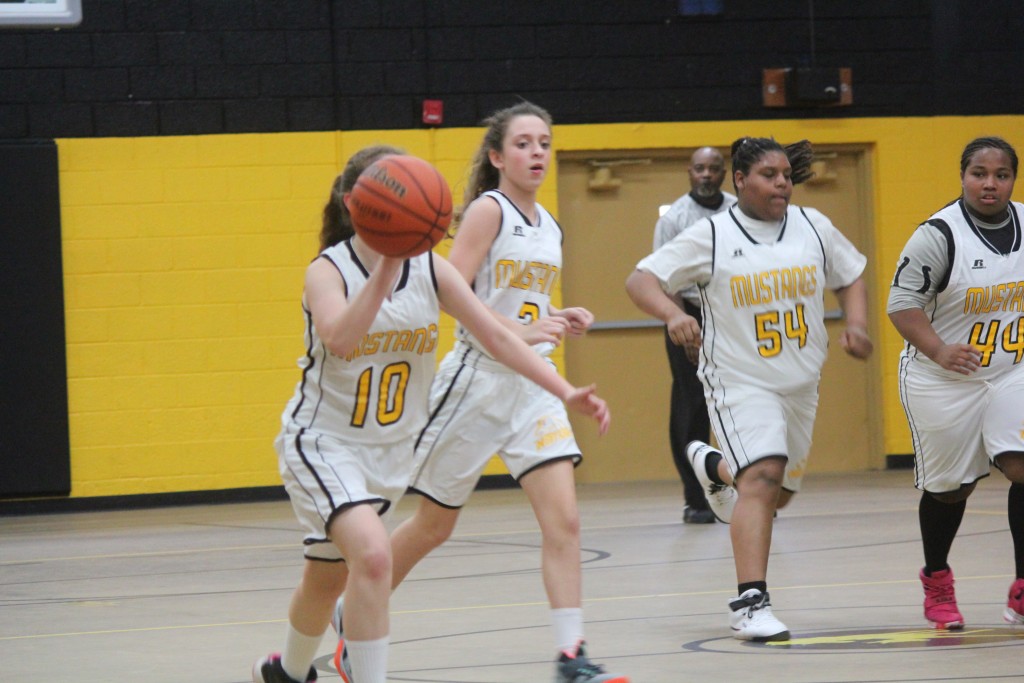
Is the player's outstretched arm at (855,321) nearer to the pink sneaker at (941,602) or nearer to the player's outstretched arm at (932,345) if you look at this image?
the player's outstretched arm at (932,345)

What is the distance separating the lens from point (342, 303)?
351 centimetres

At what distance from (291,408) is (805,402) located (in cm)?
203

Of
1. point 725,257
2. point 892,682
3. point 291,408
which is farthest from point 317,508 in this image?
point 725,257

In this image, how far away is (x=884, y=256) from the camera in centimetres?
1116

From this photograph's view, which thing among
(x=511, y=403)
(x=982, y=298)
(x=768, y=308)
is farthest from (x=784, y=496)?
(x=511, y=403)

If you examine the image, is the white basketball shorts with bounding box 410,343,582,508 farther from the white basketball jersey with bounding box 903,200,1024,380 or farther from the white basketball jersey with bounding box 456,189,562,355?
the white basketball jersey with bounding box 903,200,1024,380

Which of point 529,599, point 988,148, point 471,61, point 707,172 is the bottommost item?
point 529,599

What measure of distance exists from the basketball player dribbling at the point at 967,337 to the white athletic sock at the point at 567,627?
1478mm

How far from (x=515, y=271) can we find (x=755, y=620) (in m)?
1.37

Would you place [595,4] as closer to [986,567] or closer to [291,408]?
[986,567]

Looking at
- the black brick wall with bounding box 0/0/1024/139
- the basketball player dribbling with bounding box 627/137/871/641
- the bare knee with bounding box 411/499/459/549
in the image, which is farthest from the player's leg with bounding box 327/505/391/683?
the black brick wall with bounding box 0/0/1024/139

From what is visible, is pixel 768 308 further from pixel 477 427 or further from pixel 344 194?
pixel 344 194

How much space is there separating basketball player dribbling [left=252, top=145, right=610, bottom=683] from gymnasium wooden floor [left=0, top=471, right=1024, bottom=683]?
731 mm

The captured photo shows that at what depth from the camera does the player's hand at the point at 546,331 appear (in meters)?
4.00
